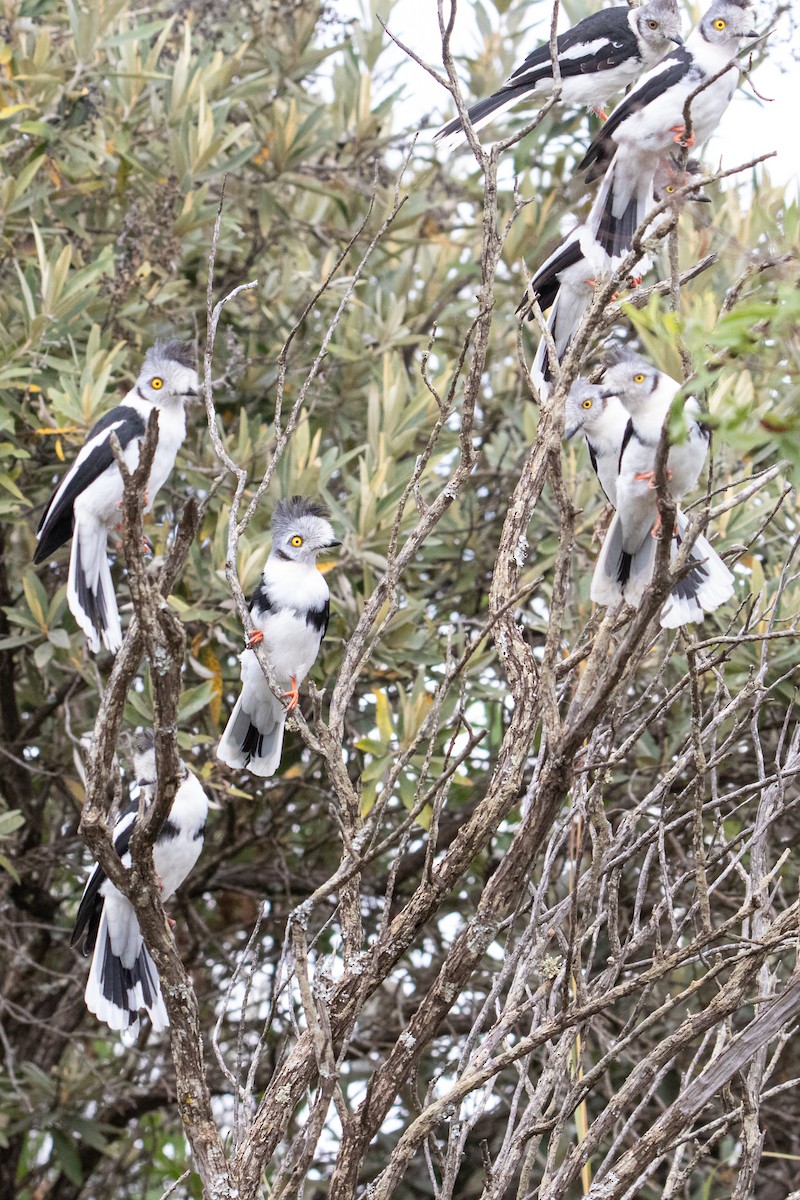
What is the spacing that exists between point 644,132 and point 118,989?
2865 millimetres

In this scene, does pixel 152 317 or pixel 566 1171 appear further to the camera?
pixel 152 317

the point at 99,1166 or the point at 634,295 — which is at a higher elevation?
the point at 634,295

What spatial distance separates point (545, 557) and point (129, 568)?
121 inches

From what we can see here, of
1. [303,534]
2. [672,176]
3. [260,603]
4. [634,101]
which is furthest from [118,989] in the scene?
[634,101]

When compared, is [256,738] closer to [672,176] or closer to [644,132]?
[672,176]

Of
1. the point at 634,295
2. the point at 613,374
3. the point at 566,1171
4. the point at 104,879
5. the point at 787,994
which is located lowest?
the point at 104,879

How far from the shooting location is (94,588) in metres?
4.42

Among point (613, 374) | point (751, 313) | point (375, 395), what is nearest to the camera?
point (751, 313)

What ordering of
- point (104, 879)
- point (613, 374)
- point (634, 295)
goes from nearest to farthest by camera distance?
point (634, 295)
point (613, 374)
point (104, 879)

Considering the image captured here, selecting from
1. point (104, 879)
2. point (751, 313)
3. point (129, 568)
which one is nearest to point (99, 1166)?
point (104, 879)

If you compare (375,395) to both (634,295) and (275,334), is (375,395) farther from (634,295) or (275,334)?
(634,295)

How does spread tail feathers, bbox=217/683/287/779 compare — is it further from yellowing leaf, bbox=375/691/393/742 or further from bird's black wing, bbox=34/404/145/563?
bird's black wing, bbox=34/404/145/563

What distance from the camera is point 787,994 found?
2469 millimetres

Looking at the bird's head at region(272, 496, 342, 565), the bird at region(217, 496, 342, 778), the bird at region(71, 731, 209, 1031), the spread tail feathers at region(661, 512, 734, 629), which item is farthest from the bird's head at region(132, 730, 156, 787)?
the spread tail feathers at region(661, 512, 734, 629)
